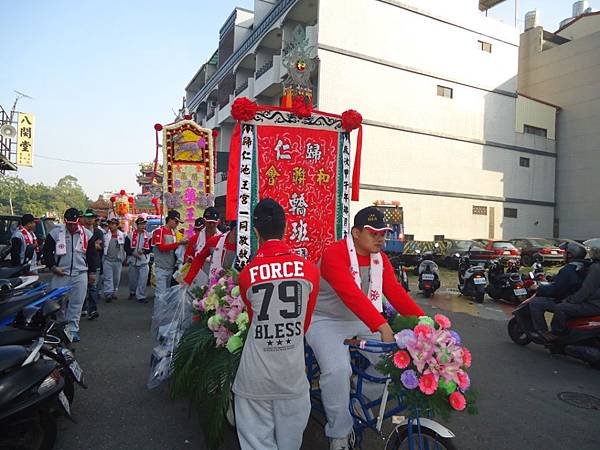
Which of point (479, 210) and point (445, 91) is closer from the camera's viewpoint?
point (445, 91)

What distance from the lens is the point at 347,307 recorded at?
3.27 m

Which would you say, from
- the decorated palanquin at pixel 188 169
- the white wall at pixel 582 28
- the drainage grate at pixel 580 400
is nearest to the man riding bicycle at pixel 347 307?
the drainage grate at pixel 580 400

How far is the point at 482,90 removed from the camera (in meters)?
25.3

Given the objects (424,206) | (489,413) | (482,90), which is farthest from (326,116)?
(482,90)

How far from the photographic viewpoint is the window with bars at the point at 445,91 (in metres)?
23.9

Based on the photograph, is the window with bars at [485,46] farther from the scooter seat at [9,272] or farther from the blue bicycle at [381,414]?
the blue bicycle at [381,414]

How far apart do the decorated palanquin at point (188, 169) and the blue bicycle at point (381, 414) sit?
750 centimetres

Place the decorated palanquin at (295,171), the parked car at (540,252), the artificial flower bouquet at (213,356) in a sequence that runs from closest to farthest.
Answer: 1. the artificial flower bouquet at (213,356)
2. the decorated palanquin at (295,171)
3. the parked car at (540,252)

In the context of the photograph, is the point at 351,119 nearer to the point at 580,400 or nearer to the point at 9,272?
the point at 580,400

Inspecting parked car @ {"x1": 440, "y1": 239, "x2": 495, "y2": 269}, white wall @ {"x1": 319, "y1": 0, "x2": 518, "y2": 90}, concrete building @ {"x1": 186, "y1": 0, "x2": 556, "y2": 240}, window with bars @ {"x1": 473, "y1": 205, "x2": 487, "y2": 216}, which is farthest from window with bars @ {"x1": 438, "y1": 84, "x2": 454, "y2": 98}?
parked car @ {"x1": 440, "y1": 239, "x2": 495, "y2": 269}

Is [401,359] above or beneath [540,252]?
above

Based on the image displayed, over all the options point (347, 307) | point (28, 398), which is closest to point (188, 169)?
point (28, 398)

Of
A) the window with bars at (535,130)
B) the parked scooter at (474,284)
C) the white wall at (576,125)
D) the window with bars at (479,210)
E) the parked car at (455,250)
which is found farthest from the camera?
the window with bars at (535,130)

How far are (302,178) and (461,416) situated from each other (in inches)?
130
